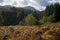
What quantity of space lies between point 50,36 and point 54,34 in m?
0.23

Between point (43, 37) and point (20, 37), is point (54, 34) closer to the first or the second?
point (43, 37)

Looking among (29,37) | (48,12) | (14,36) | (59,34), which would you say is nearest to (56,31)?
(59,34)

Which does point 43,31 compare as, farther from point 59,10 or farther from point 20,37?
point 59,10

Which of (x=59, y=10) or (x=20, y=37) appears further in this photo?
(x=59, y=10)

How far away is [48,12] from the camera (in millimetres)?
96062

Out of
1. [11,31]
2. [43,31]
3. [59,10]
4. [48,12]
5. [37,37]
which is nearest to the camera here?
[37,37]

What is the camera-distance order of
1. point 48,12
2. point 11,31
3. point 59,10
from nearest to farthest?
point 11,31 < point 59,10 < point 48,12

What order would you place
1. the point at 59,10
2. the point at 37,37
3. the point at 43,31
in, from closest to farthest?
the point at 37,37
the point at 43,31
the point at 59,10

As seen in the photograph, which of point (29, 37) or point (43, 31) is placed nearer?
point (29, 37)

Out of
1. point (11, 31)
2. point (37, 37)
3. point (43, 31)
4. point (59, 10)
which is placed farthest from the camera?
point (59, 10)

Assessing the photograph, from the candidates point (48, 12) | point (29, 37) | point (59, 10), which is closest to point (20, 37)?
point (29, 37)

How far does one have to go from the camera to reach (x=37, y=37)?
828cm

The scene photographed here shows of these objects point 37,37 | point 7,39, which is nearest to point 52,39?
point 37,37

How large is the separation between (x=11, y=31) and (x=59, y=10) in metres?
77.9
